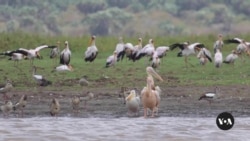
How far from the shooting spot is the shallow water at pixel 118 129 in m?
11.2

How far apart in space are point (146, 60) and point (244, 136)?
9707mm

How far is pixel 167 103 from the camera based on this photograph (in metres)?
15.0

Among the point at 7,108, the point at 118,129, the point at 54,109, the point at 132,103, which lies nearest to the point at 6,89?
the point at 7,108

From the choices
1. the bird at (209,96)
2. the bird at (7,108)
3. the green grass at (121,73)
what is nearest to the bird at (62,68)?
the green grass at (121,73)

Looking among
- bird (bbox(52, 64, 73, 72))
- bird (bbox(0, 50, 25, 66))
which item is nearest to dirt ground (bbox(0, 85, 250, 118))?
bird (bbox(52, 64, 73, 72))

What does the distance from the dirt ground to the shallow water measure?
2.37 ft

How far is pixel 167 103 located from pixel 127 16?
3537 cm

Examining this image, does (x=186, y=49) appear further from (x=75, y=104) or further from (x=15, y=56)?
(x=75, y=104)

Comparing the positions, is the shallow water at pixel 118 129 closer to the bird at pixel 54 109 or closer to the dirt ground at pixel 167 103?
the bird at pixel 54 109

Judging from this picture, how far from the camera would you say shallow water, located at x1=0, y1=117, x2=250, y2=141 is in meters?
11.2

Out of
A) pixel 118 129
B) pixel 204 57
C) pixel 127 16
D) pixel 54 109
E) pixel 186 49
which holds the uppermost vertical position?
pixel 127 16

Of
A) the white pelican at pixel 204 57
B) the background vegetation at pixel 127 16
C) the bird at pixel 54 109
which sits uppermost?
the background vegetation at pixel 127 16

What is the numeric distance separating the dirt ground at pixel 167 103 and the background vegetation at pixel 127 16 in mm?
30111

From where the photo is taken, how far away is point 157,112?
14070mm
